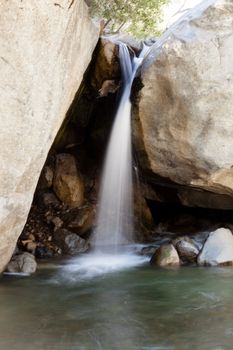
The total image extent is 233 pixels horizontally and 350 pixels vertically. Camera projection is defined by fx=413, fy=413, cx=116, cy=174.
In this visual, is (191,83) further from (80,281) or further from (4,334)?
(4,334)

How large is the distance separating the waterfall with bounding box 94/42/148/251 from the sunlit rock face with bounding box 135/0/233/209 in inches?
42.6

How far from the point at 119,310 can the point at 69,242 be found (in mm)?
4598

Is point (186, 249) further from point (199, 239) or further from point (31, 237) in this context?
point (31, 237)

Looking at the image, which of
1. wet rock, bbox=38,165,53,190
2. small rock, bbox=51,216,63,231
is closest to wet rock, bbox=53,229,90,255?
small rock, bbox=51,216,63,231

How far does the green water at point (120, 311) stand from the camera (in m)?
4.32

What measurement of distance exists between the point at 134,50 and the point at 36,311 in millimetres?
7470

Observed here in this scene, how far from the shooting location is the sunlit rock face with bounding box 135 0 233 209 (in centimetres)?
834

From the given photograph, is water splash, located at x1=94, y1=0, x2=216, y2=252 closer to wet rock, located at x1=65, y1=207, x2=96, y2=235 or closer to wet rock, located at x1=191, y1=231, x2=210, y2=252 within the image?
wet rock, located at x1=65, y1=207, x2=96, y2=235

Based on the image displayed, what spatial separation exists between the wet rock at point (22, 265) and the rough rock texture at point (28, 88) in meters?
0.39

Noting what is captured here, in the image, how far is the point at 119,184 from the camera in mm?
11070

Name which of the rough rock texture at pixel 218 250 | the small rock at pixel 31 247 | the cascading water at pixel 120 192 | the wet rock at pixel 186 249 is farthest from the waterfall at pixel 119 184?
the rough rock texture at pixel 218 250

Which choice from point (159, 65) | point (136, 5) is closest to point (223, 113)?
point (159, 65)

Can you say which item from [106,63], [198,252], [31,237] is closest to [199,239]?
[198,252]

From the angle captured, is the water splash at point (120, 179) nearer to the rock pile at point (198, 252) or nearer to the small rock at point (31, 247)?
the small rock at point (31, 247)
